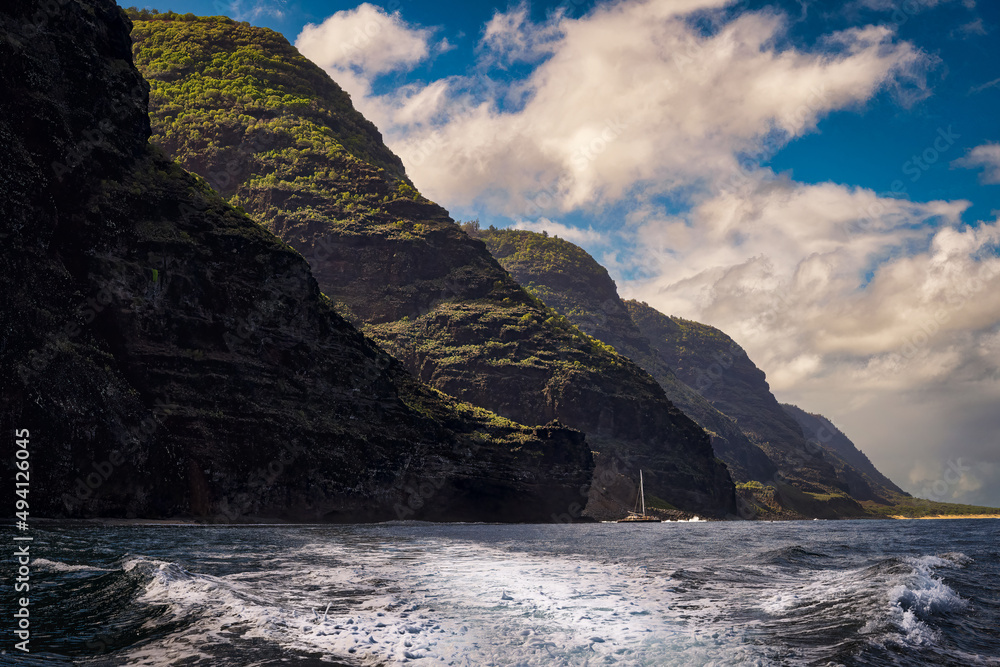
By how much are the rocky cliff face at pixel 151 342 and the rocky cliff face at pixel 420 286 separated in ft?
237

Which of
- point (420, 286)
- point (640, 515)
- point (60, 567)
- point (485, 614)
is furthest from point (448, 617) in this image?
point (420, 286)

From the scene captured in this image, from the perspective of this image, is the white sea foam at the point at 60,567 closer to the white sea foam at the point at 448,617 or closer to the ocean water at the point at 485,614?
the ocean water at the point at 485,614

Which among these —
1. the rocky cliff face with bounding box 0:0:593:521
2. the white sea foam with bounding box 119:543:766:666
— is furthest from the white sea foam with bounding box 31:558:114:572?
the rocky cliff face with bounding box 0:0:593:521

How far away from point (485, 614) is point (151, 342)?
63.6m

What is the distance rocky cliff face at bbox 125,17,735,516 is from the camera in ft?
545

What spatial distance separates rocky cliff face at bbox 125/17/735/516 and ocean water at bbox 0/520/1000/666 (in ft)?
458

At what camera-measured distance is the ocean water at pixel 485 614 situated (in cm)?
1076

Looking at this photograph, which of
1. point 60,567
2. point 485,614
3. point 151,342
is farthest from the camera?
point 151,342

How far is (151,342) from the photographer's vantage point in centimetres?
6725

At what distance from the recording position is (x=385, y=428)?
87.4 m

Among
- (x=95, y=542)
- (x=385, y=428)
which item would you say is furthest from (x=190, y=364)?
(x=95, y=542)

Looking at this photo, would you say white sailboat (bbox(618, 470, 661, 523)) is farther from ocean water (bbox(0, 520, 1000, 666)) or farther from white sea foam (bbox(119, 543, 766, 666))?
white sea foam (bbox(119, 543, 766, 666))

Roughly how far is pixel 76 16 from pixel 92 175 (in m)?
15.4

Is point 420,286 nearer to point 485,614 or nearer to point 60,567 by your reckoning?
point 60,567
